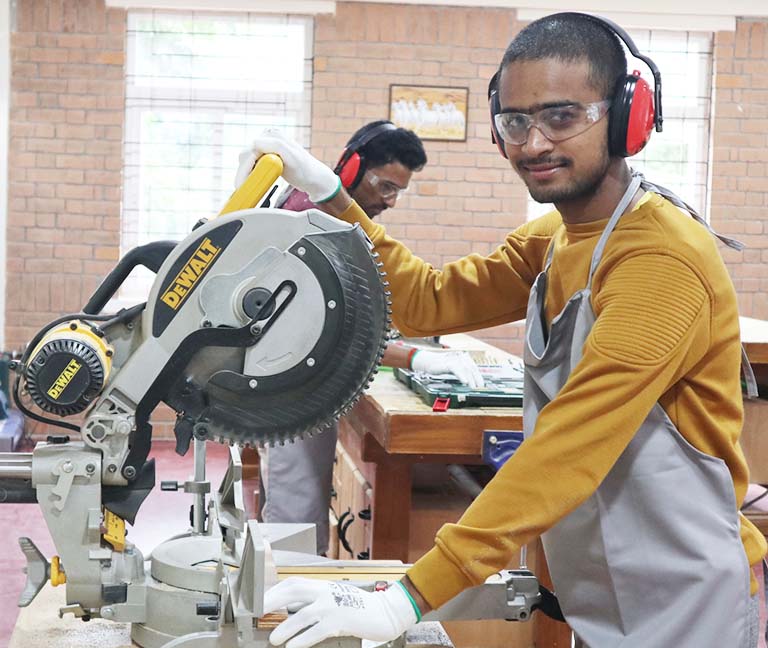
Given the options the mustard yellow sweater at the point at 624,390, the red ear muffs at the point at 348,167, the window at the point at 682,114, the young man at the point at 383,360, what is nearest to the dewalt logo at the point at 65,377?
the mustard yellow sweater at the point at 624,390

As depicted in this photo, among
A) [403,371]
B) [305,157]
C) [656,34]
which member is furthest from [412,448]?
[656,34]

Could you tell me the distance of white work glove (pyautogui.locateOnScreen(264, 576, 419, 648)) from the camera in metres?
1.12

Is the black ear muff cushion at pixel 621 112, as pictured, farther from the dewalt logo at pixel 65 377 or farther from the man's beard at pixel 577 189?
the dewalt logo at pixel 65 377

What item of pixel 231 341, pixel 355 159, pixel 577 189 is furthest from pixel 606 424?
pixel 355 159

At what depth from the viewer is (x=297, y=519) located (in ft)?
9.84

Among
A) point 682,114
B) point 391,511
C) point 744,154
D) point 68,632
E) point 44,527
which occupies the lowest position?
point 44,527

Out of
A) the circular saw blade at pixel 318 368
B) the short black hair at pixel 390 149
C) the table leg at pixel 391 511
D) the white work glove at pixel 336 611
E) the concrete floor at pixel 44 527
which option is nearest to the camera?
the white work glove at pixel 336 611

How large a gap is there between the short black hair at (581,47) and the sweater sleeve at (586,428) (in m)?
0.27

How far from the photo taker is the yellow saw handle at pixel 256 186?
51.3 inches

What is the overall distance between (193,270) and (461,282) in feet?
1.88

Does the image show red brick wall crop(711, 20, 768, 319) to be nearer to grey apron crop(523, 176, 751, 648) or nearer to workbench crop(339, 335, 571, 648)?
workbench crop(339, 335, 571, 648)

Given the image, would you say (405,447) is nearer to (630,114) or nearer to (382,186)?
(382,186)

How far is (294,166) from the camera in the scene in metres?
1.54

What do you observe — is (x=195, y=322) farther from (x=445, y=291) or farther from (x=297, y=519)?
(x=297, y=519)
